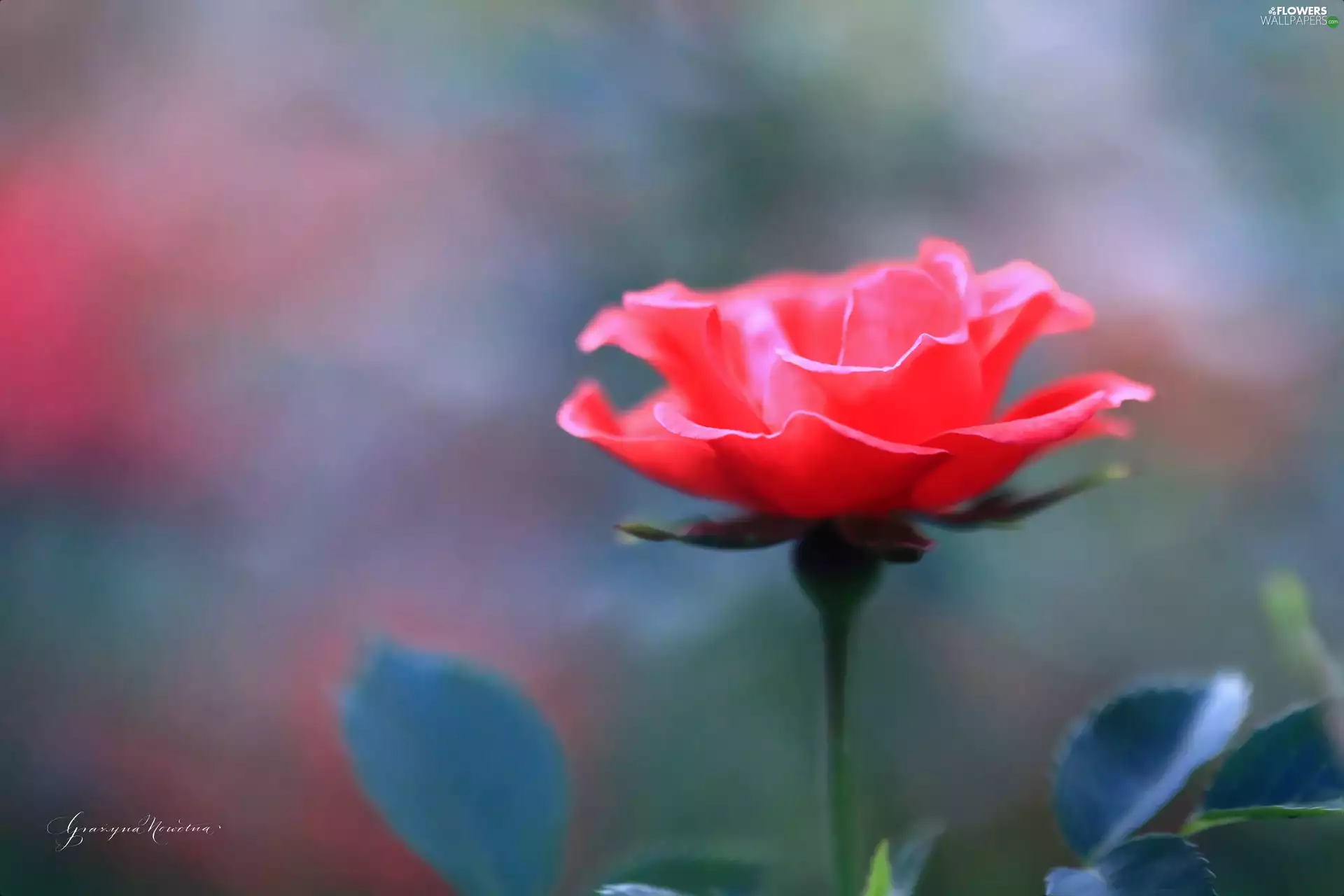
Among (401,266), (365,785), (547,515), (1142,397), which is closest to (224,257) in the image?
(401,266)

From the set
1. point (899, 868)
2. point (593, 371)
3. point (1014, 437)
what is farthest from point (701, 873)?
point (593, 371)

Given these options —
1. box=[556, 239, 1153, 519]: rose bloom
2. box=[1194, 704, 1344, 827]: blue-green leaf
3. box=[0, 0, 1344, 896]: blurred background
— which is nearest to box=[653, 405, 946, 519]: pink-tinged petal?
box=[556, 239, 1153, 519]: rose bloom

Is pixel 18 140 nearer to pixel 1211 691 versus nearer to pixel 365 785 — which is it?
pixel 365 785
